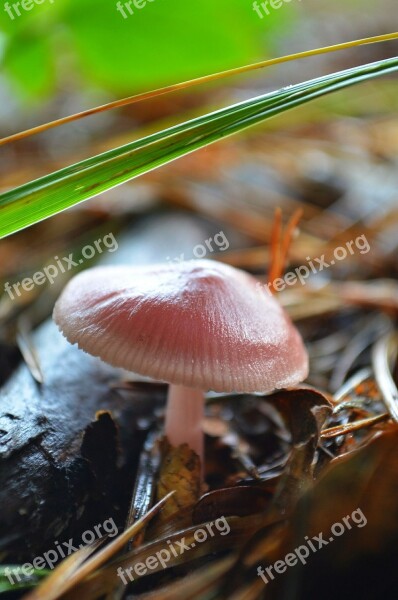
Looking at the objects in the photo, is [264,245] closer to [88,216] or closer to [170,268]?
[88,216]

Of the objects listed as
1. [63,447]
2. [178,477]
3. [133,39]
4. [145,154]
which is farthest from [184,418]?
[133,39]

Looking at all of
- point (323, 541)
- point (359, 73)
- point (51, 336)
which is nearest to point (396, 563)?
point (323, 541)

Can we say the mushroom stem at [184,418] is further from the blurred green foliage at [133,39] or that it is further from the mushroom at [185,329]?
the blurred green foliage at [133,39]

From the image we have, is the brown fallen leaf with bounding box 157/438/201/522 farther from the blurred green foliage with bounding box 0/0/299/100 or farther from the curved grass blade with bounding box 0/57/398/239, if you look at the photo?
the blurred green foliage with bounding box 0/0/299/100

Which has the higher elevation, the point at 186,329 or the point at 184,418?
the point at 186,329

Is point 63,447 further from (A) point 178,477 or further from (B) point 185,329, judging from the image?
(B) point 185,329

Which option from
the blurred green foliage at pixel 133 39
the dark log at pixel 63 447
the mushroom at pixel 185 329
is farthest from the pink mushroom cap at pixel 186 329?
the blurred green foliage at pixel 133 39

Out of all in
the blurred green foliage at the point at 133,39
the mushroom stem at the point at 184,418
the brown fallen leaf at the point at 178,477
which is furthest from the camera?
the blurred green foliage at the point at 133,39

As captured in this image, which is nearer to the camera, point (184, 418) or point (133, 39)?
point (184, 418)

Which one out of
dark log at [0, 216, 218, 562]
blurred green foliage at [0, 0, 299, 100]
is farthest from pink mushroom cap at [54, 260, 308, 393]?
blurred green foliage at [0, 0, 299, 100]
